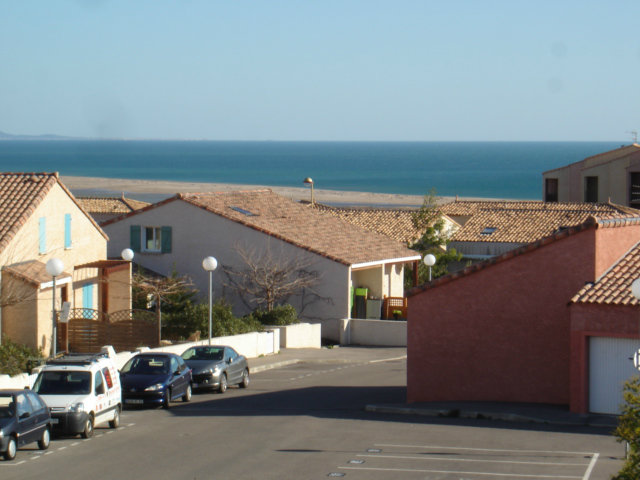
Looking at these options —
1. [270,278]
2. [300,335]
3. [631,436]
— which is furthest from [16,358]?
[631,436]

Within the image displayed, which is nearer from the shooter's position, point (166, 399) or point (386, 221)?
point (166, 399)

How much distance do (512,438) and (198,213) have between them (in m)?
26.7

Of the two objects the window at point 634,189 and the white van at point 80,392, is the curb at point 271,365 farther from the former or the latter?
the window at point 634,189

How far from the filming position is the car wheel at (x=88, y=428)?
65.2 ft

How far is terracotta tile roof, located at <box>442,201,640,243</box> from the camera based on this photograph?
2343 inches

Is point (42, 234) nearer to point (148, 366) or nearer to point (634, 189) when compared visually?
point (148, 366)

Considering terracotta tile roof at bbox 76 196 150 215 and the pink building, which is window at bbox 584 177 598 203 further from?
the pink building

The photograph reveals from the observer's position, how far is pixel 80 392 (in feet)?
66.5

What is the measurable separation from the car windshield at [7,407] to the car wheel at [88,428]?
95.5 inches

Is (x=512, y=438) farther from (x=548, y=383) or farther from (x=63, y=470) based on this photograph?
(x=63, y=470)

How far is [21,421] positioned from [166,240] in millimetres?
27431

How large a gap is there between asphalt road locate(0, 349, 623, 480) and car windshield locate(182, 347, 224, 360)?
8.38 ft

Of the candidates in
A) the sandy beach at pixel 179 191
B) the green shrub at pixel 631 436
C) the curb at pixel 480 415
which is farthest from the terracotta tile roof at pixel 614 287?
the sandy beach at pixel 179 191

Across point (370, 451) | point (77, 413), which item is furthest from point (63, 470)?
point (370, 451)
